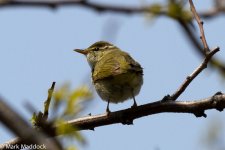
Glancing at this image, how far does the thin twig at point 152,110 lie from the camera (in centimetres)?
375

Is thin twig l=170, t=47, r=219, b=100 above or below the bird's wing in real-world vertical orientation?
above

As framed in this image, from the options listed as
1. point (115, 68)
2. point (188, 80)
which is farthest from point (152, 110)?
point (115, 68)

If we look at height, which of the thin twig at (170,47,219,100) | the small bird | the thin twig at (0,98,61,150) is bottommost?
the small bird

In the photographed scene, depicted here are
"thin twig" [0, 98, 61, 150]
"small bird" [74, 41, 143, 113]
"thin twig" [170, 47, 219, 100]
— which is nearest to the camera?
"thin twig" [0, 98, 61, 150]

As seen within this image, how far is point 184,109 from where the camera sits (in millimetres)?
3891

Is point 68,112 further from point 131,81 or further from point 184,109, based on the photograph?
point 131,81

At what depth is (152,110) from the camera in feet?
13.3

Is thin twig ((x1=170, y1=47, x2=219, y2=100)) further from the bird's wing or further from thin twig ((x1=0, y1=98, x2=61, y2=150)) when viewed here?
thin twig ((x1=0, y1=98, x2=61, y2=150))

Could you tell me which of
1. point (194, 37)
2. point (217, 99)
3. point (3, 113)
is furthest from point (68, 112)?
point (217, 99)

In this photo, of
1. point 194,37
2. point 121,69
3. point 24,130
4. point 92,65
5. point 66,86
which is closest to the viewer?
point 24,130

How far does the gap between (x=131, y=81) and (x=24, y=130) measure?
16.3ft

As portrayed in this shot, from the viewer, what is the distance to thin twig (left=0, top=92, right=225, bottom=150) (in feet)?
12.3

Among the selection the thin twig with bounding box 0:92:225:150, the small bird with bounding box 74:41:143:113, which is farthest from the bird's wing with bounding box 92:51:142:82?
the thin twig with bounding box 0:92:225:150

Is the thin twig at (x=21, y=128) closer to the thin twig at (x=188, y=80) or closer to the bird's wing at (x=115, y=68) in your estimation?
the thin twig at (x=188, y=80)
